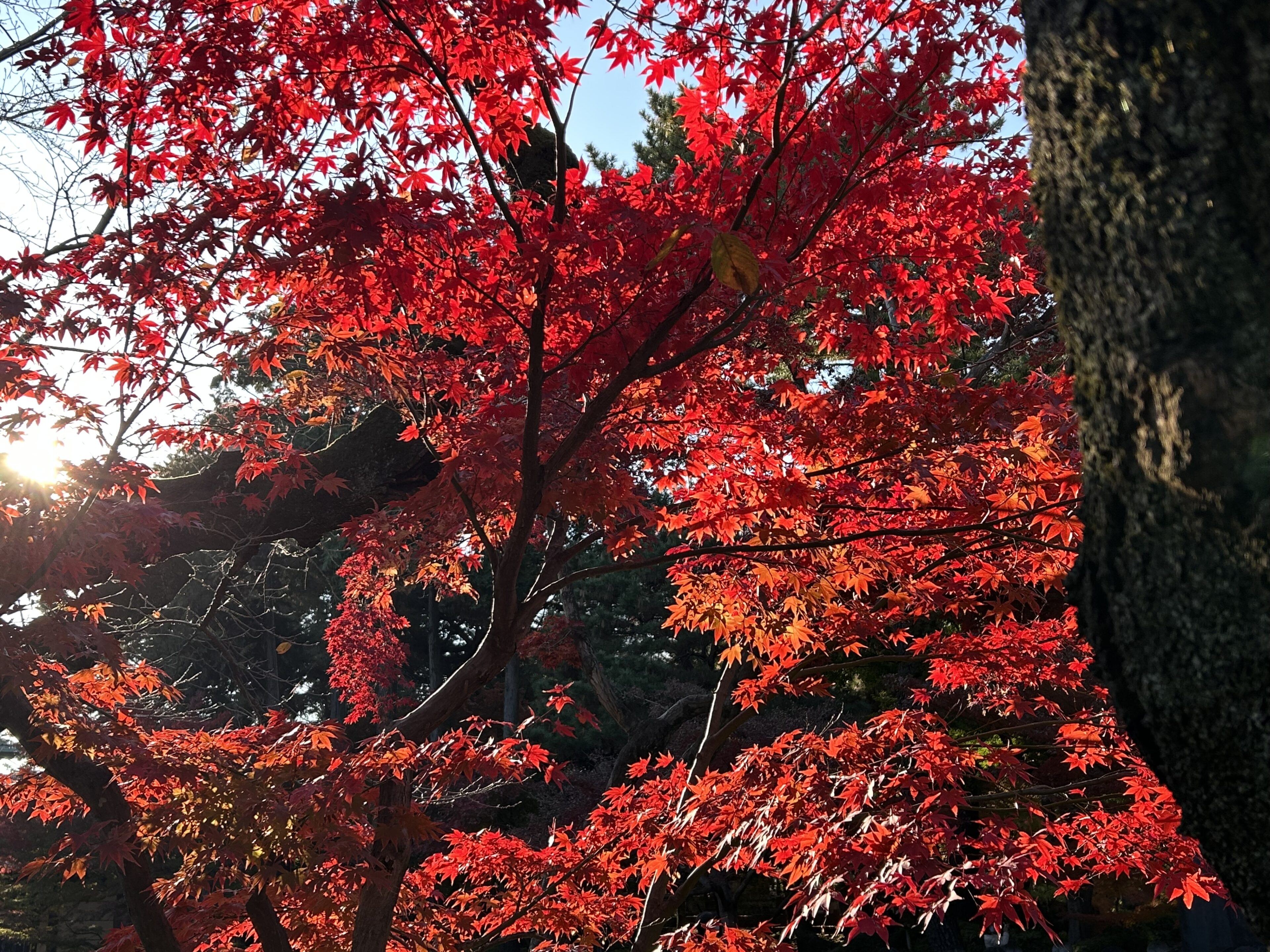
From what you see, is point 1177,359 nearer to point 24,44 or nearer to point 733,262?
point 733,262

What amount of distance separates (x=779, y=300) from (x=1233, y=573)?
155 inches

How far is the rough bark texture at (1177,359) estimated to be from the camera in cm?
110

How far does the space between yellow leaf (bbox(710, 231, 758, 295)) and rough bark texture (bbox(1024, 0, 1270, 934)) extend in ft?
3.84

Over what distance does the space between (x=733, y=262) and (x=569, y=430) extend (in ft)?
6.43

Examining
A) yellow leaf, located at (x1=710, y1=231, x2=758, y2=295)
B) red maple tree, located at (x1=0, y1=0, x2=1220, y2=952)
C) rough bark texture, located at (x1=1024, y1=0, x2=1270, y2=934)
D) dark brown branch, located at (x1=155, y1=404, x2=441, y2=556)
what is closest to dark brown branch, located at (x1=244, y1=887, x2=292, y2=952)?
red maple tree, located at (x1=0, y1=0, x2=1220, y2=952)

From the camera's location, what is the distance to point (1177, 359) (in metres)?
1.13

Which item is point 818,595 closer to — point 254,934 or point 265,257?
point 265,257

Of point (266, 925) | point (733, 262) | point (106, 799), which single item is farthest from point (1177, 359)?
point (266, 925)

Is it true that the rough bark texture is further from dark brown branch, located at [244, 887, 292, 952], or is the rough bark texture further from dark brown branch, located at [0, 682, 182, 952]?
dark brown branch, located at [244, 887, 292, 952]

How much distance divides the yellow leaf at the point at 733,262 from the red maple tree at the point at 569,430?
15 mm

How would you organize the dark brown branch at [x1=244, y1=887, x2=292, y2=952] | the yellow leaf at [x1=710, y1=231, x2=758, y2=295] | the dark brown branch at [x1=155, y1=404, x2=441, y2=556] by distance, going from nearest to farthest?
the yellow leaf at [x1=710, y1=231, x2=758, y2=295]
the dark brown branch at [x1=244, y1=887, x2=292, y2=952]
the dark brown branch at [x1=155, y1=404, x2=441, y2=556]

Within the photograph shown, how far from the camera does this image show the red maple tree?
143 inches

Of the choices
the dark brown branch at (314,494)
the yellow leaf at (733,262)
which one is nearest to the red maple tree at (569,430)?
the yellow leaf at (733,262)

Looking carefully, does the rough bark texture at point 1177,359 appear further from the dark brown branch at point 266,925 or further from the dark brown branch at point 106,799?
the dark brown branch at point 266,925
